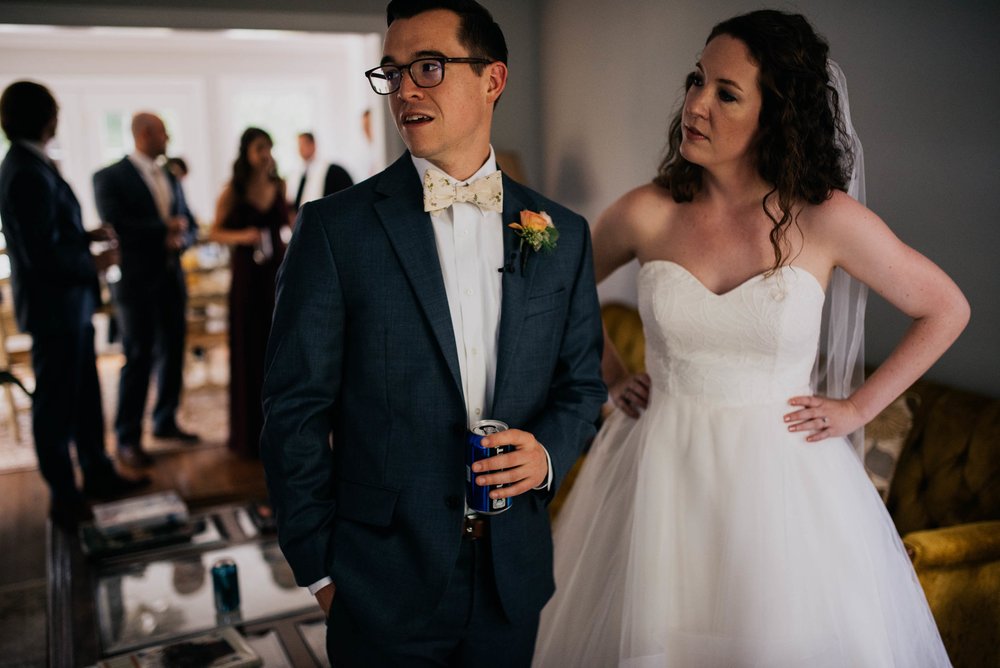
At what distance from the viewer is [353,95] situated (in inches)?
268

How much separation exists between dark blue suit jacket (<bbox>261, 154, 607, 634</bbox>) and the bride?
53 cm

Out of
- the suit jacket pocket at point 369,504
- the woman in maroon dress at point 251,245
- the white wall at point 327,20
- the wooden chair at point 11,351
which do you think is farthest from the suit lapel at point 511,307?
the wooden chair at point 11,351

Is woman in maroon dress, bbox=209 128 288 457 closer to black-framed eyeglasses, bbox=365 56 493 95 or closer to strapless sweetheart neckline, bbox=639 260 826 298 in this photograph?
strapless sweetheart neckline, bbox=639 260 826 298

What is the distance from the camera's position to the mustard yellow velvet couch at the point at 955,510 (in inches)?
84.1

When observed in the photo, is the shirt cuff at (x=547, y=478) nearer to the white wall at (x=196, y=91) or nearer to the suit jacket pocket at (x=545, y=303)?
the suit jacket pocket at (x=545, y=303)

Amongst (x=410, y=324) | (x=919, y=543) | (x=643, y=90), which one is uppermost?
(x=643, y=90)

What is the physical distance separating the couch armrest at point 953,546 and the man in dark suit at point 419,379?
1.08 m

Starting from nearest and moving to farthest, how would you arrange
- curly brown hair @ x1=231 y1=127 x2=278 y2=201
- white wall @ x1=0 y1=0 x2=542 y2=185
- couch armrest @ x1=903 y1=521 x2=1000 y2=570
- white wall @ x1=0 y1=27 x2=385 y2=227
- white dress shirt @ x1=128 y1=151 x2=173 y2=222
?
couch armrest @ x1=903 y1=521 x2=1000 y2=570
white wall @ x1=0 y1=0 x2=542 y2=185
curly brown hair @ x1=231 y1=127 x2=278 y2=201
white dress shirt @ x1=128 y1=151 x2=173 y2=222
white wall @ x1=0 y1=27 x2=385 y2=227

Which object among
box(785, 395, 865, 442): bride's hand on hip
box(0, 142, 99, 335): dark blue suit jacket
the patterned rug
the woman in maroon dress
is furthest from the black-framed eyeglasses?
the patterned rug

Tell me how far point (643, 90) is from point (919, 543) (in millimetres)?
2554

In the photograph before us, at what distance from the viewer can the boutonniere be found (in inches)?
60.6

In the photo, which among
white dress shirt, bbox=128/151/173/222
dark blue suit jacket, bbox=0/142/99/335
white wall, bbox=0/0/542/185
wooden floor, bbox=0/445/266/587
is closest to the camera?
dark blue suit jacket, bbox=0/142/99/335

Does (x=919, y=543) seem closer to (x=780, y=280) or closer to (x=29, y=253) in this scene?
(x=780, y=280)

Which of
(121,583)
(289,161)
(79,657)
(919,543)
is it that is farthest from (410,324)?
(289,161)
